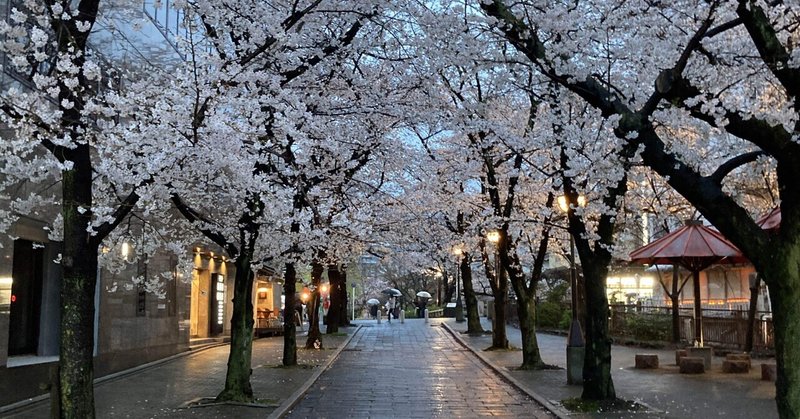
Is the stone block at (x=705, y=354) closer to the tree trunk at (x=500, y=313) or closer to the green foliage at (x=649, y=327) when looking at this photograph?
the green foliage at (x=649, y=327)

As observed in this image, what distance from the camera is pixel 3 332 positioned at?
41.1ft

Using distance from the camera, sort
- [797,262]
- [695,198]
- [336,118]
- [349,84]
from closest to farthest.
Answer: [797,262] < [695,198] < [349,84] < [336,118]

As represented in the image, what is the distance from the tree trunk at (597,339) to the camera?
13039 millimetres

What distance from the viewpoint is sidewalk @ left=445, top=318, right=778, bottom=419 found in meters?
12.1

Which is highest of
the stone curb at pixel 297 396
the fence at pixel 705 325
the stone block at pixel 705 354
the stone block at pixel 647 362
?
the fence at pixel 705 325

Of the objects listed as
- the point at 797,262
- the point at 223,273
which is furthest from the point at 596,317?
the point at 223,273

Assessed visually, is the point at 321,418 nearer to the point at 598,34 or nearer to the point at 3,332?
the point at 3,332

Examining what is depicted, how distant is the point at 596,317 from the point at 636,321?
1428cm

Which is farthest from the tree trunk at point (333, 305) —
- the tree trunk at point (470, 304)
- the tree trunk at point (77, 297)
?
the tree trunk at point (77, 297)

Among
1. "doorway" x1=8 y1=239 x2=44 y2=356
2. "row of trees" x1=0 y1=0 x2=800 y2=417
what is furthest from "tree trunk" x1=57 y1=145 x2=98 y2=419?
"doorway" x1=8 y1=239 x2=44 y2=356

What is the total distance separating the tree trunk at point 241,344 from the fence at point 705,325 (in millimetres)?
14345

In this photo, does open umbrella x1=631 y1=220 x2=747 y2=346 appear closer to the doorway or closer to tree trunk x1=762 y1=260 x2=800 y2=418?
tree trunk x1=762 y1=260 x2=800 y2=418

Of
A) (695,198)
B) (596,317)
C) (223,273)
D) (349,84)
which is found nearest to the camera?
(695,198)

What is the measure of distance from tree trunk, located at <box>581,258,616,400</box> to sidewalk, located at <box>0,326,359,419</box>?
5526mm
